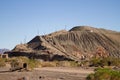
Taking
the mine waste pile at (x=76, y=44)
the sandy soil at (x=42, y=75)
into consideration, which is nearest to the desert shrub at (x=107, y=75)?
the sandy soil at (x=42, y=75)

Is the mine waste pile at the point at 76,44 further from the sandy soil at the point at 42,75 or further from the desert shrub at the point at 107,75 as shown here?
the desert shrub at the point at 107,75

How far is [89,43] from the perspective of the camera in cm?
15912

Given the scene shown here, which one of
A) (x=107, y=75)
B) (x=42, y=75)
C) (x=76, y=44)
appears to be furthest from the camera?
(x=76, y=44)

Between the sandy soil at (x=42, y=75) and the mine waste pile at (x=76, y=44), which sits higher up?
the mine waste pile at (x=76, y=44)

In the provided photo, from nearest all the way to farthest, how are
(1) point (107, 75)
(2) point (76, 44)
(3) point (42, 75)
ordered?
1. (1) point (107, 75)
2. (3) point (42, 75)
3. (2) point (76, 44)

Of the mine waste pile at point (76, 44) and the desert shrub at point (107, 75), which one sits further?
the mine waste pile at point (76, 44)

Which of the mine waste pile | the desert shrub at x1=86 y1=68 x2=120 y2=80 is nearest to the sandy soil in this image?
the desert shrub at x1=86 y1=68 x2=120 y2=80

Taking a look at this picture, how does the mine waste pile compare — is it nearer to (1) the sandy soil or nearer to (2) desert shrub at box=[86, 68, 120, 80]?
(1) the sandy soil

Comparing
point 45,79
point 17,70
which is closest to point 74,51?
point 17,70

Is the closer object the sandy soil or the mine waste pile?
the sandy soil

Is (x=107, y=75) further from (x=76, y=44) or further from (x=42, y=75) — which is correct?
(x=76, y=44)

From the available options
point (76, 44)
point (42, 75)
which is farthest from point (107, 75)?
point (76, 44)

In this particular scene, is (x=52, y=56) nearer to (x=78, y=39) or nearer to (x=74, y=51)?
(x=74, y=51)

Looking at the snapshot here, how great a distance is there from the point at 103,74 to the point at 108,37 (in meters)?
144
